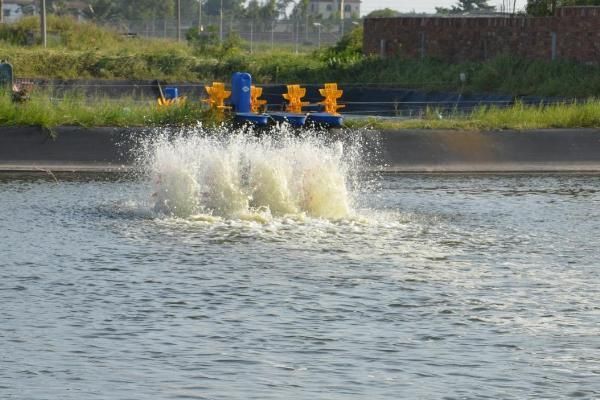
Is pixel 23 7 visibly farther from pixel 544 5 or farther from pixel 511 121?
pixel 511 121

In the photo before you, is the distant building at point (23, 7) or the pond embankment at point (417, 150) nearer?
the pond embankment at point (417, 150)

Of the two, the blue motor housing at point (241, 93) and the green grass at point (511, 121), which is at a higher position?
the blue motor housing at point (241, 93)

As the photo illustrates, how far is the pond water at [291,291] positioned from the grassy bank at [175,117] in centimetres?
348

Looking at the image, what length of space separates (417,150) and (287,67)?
32.8 metres

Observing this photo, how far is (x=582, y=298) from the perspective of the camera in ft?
45.0

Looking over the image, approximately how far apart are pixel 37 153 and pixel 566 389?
16.4 metres

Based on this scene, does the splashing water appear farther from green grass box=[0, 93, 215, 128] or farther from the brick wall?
the brick wall

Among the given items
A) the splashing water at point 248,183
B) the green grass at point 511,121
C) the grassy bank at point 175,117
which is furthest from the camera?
the green grass at point 511,121

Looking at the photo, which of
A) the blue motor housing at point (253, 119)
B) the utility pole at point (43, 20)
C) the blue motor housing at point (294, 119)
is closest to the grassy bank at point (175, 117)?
the blue motor housing at point (253, 119)

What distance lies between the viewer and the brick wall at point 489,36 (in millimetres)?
45438

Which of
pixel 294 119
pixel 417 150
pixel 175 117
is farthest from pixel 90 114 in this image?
pixel 417 150

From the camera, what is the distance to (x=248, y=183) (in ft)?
64.2

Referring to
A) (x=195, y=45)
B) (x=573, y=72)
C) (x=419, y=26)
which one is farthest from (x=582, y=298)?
(x=195, y=45)

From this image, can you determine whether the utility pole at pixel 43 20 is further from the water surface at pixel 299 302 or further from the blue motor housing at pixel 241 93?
the water surface at pixel 299 302
